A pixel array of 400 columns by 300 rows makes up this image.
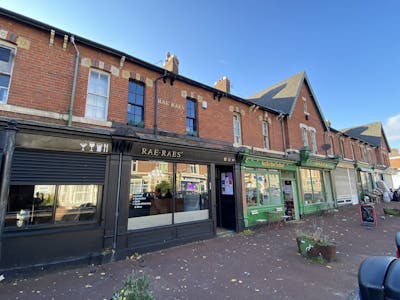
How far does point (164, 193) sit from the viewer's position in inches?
316

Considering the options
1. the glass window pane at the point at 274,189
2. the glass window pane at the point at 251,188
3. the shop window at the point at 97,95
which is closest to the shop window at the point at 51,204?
the shop window at the point at 97,95

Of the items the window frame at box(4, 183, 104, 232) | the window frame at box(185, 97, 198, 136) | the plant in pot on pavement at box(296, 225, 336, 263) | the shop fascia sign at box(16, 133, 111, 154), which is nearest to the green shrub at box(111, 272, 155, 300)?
the window frame at box(4, 183, 104, 232)

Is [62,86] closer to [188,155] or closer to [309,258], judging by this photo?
[188,155]

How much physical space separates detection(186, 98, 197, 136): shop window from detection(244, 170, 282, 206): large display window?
366cm

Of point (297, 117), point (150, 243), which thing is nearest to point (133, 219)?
point (150, 243)

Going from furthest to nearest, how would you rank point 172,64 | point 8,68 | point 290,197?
point 290,197 < point 172,64 < point 8,68

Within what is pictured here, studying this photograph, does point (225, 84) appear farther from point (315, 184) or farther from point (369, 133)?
point (369, 133)

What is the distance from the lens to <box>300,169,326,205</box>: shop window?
558 inches

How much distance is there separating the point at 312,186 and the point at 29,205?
622 inches

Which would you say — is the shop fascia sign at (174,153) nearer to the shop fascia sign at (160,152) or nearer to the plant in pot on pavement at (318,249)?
the shop fascia sign at (160,152)

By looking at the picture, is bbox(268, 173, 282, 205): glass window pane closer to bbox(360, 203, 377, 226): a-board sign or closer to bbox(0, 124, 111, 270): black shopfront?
bbox(360, 203, 377, 226): a-board sign

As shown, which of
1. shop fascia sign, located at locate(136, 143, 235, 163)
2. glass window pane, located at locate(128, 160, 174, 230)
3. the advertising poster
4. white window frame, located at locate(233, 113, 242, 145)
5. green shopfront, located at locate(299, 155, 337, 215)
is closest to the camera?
glass window pane, located at locate(128, 160, 174, 230)

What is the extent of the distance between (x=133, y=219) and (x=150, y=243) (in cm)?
104

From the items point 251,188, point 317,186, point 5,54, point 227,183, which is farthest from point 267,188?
point 5,54
